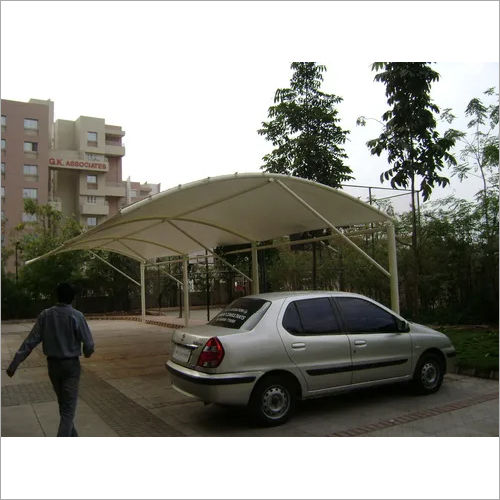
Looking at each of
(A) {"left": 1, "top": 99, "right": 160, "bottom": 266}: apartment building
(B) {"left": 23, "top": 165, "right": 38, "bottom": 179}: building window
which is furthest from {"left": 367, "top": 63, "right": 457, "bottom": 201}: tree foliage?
(B) {"left": 23, "top": 165, "right": 38, "bottom": 179}: building window

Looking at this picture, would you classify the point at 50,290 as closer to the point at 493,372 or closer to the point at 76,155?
the point at 493,372

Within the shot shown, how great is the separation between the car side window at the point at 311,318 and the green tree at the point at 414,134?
7.89 meters

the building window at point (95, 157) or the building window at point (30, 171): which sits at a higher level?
the building window at point (95, 157)

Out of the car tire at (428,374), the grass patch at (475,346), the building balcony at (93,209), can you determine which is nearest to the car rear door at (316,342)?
the car tire at (428,374)

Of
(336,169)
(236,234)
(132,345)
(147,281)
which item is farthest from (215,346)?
(147,281)

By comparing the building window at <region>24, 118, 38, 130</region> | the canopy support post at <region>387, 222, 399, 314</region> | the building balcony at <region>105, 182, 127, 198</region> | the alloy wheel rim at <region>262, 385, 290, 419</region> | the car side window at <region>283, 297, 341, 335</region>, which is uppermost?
the building window at <region>24, 118, 38, 130</region>

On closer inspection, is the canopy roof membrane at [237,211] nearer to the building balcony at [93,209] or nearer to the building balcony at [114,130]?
the building balcony at [93,209]

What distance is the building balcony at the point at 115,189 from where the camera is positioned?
54281 mm

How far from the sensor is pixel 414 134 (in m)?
13.2

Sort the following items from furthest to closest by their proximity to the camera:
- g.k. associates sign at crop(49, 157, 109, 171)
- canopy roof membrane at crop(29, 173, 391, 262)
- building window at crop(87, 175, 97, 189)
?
building window at crop(87, 175, 97, 189), g.k. associates sign at crop(49, 157, 109, 171), canopy roof membrane at crop(29, 173, 391, 262)

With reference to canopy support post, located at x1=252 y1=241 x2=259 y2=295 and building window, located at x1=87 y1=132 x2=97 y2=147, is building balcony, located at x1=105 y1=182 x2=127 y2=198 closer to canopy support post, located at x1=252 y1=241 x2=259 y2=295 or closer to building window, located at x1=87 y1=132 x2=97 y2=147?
building window, located at x1=87 y1=132 x2=97 y2=147

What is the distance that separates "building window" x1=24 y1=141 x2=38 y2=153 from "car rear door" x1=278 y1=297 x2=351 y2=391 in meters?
45.7

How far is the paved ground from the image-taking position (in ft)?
17.9

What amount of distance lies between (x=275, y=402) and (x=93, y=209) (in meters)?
50.5
